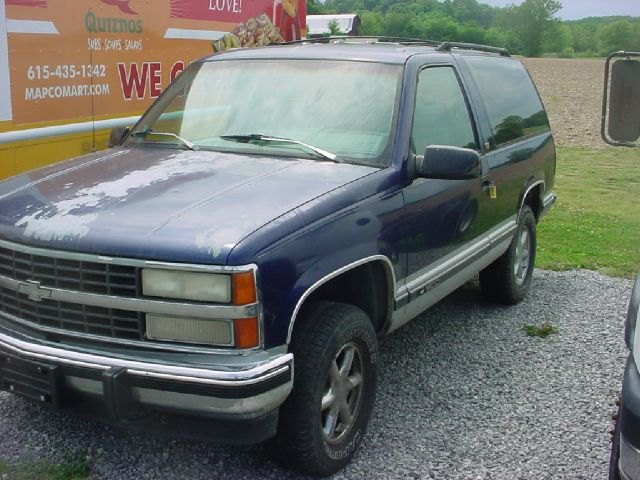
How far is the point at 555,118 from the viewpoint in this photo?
75.2 ft

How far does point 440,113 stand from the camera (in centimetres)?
475

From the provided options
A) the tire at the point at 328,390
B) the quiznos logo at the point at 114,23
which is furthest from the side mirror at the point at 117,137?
the tire at the point at 328,390

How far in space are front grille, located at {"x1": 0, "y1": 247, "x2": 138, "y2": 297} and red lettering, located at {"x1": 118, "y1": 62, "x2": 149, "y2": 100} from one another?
2.85 meters

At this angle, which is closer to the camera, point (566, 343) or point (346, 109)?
point (346, 109)

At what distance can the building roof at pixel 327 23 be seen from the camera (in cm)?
1445

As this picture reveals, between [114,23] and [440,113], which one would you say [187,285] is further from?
[114,23]

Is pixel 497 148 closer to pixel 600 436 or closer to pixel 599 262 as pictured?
pixel 600 436

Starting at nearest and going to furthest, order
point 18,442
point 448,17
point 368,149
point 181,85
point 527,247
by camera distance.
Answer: point 18,442 → point 368,149 → point 181,85 → point 527,247 → point 448,17

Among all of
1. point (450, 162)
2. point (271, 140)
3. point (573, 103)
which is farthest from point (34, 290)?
point (573, 103)

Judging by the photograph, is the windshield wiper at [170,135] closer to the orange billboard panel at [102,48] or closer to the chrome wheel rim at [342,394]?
the orange billboard panel at [102,48]

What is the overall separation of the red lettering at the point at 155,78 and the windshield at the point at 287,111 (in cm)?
153

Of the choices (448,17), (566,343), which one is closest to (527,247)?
(566,343)

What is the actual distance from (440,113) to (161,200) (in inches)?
76.2

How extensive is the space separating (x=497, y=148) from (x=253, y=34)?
324 cm
